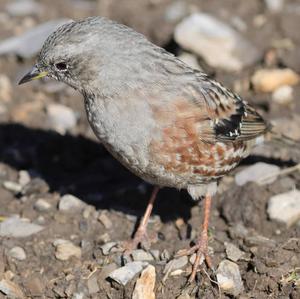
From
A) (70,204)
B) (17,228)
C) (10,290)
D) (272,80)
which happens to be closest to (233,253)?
(70,204)

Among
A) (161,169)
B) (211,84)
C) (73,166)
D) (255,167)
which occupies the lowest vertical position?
(73,166)

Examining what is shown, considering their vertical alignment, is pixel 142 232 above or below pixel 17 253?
above

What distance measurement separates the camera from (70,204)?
21.5ft

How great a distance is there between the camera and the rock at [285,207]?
6.07 m

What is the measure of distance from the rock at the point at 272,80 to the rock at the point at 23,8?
3195 millimetres

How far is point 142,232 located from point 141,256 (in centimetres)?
28

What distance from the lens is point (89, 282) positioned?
570cm

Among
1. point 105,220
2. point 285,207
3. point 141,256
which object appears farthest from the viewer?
point 105,220

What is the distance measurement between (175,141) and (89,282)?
4.28ft

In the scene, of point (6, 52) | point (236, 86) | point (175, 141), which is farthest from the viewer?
point (6, 52)

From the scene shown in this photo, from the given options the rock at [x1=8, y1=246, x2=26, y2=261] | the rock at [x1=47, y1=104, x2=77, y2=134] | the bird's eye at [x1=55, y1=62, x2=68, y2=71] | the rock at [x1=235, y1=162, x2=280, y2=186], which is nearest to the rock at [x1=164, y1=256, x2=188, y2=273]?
the rock at [x1=235, y1=162, x2=280, y2=186]

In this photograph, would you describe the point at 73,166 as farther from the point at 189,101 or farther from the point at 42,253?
the point at 189,101

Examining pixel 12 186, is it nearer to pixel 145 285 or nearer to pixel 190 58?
pixel 145 285

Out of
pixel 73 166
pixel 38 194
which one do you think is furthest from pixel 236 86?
pixel 38 194
